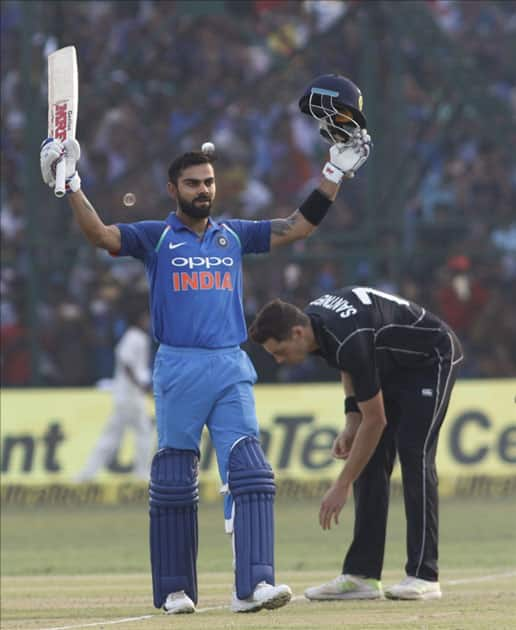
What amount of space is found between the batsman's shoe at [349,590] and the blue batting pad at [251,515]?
3.48 feet

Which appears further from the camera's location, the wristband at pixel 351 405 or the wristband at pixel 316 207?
the wristband at pixel 351 405

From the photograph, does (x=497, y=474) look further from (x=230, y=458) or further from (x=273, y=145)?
(x=230, y=458)

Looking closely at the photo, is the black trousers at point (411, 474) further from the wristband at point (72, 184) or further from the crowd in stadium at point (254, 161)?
the crowd in stadium at point (254, 161)

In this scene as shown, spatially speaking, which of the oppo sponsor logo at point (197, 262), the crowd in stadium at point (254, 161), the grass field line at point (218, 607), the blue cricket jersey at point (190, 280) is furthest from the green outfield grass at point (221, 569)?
the crowd in stadium at point (254, 161)

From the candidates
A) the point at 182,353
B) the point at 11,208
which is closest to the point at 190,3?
the point at 11,208

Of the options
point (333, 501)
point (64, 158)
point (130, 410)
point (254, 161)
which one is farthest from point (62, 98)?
point (254, 161)

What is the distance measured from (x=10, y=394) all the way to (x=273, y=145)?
14.7 feet

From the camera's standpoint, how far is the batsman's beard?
8.60 meters

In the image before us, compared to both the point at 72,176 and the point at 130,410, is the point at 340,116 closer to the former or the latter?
the point at 72,176

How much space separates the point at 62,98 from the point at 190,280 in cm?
113

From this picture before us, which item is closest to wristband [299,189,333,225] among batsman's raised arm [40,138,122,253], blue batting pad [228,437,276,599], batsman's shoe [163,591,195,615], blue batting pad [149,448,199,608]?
batsman's raised arm [40,138,122,253]

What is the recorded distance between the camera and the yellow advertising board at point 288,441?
Answer: 18.1 m

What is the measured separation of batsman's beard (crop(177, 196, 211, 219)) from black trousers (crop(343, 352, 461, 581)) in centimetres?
147

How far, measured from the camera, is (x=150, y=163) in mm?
20109
